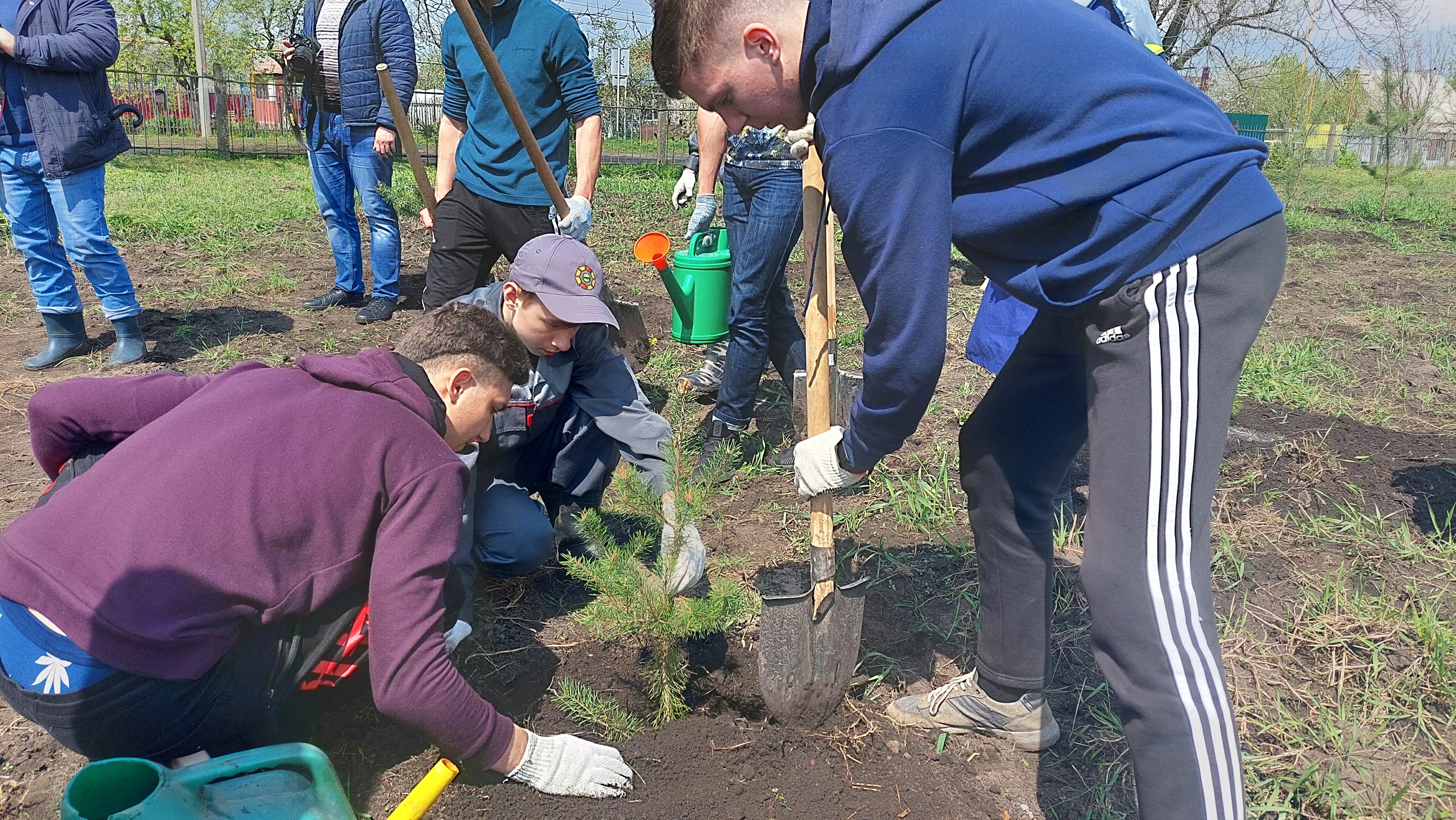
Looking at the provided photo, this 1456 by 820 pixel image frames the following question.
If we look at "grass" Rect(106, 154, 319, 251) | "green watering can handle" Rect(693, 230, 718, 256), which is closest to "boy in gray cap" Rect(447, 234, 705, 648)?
"green watering can handle" Rect(693, 230, 718, 256)

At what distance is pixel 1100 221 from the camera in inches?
58.1

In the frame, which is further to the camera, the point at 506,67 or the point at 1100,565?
the point at 506,67

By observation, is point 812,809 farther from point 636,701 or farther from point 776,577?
point 776,577

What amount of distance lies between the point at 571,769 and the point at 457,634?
58 centimetres

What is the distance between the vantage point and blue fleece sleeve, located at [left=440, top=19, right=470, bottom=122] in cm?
379

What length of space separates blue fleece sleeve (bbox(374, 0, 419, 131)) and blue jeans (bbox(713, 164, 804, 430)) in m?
2.50

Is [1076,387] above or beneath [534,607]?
above

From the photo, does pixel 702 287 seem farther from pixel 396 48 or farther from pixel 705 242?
pixel 396 48

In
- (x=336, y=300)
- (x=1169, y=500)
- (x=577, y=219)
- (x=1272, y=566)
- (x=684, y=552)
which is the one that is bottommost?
(x=1272, y=566)

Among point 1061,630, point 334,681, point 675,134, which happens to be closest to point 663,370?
point 1061,630

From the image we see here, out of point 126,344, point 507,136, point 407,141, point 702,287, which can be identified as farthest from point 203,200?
point 702,287

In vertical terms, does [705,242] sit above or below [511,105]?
Result: below

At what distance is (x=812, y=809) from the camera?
2068mm

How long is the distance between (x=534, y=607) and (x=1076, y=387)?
1713 mm
